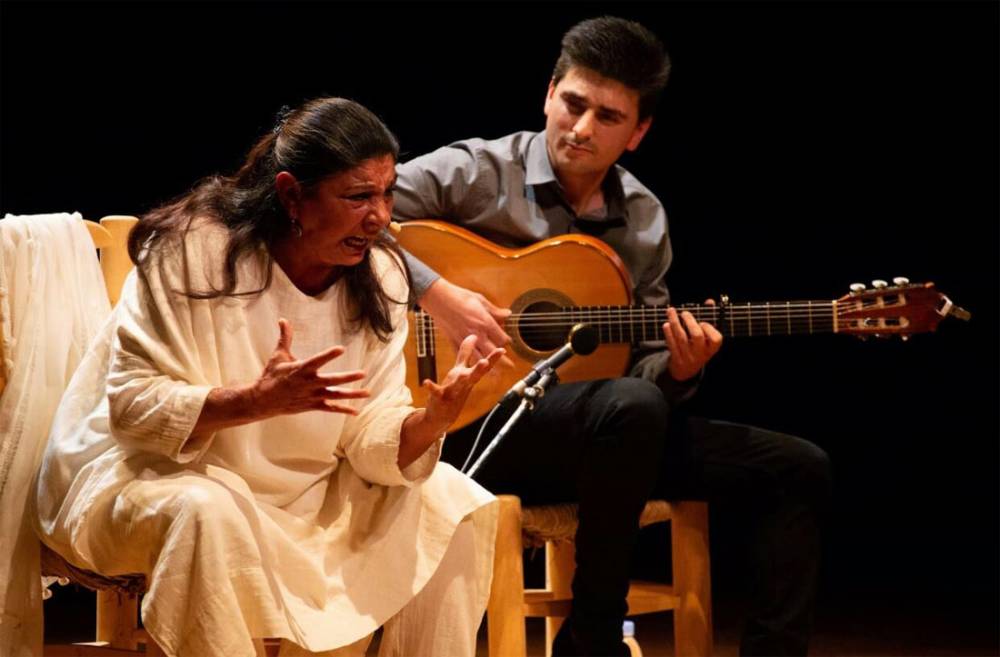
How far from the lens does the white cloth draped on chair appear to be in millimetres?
2344

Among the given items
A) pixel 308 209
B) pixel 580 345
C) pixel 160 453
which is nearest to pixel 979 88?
pixel 580 345

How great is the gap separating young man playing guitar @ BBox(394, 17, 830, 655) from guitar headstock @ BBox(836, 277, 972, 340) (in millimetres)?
327

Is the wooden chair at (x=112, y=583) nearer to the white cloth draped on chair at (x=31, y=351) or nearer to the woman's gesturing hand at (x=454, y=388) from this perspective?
the white cloth draped on chair at (x=31, y=351)

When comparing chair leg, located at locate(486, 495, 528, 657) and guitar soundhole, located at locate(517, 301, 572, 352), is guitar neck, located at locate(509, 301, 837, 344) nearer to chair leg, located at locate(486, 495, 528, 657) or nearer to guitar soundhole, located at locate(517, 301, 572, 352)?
guitar soundhole, located at locate(517, 301, 572, 352)

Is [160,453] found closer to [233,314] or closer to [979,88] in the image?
[233,314]


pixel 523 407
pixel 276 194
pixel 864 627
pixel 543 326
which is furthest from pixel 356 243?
pixel 864 627

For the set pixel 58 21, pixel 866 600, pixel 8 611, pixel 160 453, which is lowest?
pixel 866 600

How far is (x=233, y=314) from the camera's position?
2.27 meters

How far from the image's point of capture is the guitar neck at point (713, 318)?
10.2 feet

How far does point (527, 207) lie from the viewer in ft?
10.6

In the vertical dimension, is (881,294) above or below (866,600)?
above

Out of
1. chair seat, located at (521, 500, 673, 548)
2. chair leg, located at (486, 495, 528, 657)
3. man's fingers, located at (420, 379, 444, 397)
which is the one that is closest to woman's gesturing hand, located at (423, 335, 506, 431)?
man's fingers, located at (420, 379, 444, 397)

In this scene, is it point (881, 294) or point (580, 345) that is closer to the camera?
point (580, 345)

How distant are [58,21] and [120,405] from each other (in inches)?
97.9
